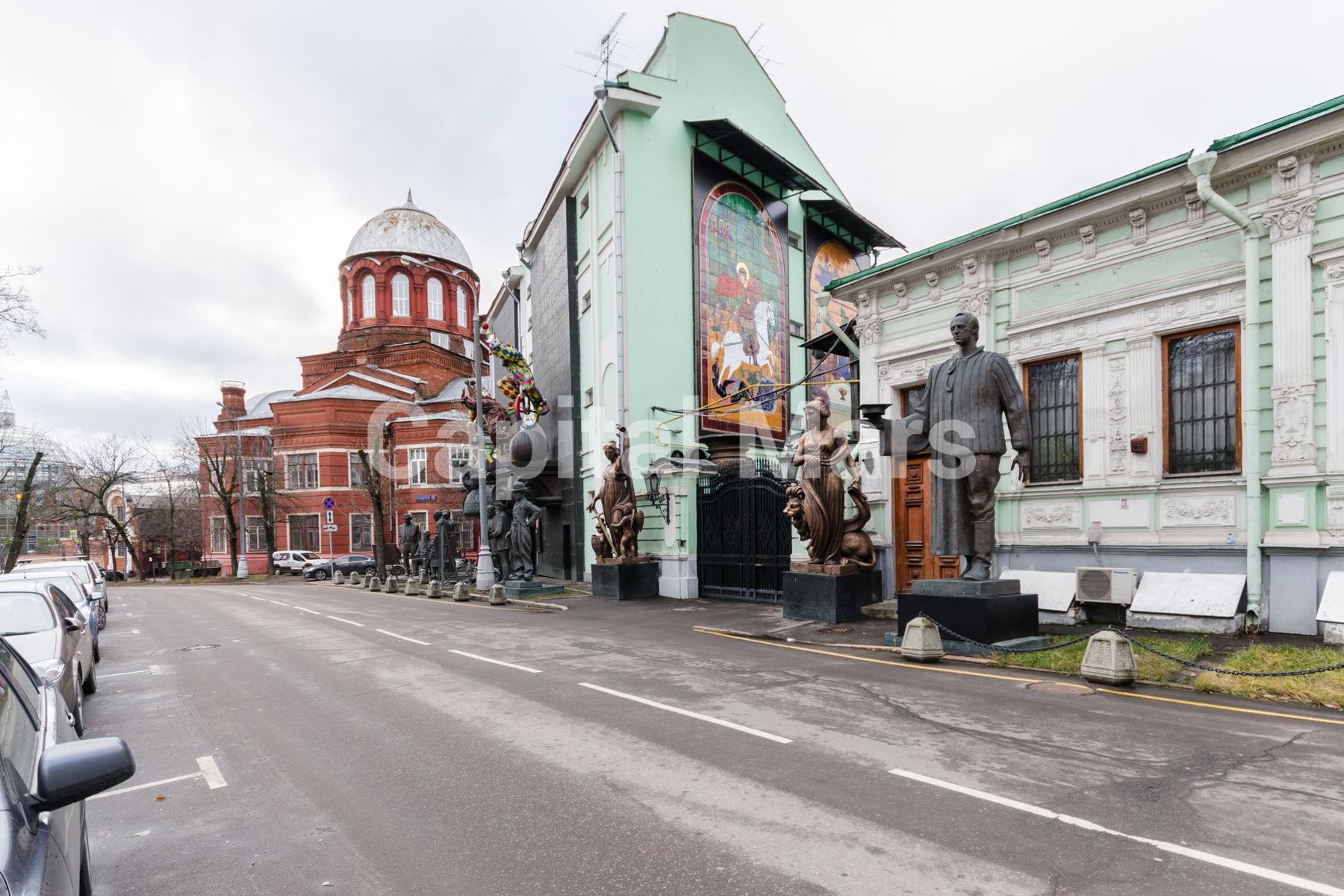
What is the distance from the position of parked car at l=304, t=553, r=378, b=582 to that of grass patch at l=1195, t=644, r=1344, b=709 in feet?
137

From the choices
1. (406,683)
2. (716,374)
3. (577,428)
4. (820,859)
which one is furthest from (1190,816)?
(577,428)

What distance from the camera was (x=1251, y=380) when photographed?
9.80 metres

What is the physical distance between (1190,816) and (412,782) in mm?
4908

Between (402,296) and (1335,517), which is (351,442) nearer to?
(402,296)

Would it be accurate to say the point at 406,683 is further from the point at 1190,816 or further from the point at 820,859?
the point at 1190,816

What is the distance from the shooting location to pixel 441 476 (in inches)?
1892

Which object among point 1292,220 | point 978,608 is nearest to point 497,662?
point 978,608

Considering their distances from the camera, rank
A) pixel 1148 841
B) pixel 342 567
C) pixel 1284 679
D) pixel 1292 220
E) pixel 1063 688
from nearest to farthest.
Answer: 1. pixel 1148 841
2. pixel 1284 679
3. pixel 1063 688
4. pixel 1292 220
5. pixel 342 567

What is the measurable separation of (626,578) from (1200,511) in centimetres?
1221

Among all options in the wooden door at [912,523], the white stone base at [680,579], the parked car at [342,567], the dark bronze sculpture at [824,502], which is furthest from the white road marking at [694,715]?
the parked car at [342,567]

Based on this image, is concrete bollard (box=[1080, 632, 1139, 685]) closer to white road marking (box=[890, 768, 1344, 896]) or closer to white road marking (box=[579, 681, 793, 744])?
white road marking (box=[890, 768, 1344, 896])

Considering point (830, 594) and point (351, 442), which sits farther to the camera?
point (351, 442)

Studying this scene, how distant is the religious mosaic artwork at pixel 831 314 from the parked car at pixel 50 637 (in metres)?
22.7

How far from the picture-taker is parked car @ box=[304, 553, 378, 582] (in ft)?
139
